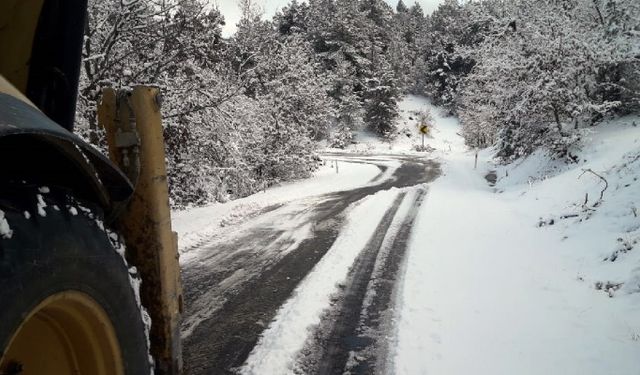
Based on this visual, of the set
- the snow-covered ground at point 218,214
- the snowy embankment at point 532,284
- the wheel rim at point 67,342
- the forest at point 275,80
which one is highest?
the forest at point 275,80

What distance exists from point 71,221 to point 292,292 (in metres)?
4.01

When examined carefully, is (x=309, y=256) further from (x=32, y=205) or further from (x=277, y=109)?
(x=277, y=109)

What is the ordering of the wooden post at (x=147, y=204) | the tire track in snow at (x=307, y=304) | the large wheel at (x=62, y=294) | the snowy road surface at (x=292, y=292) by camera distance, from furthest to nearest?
the snowy road surface at (x=292, y=292)
the tire track in snow at (x=307, y=304)
the wooden post at (x=147, y=204)
the large wheel at (x=62, y=294)

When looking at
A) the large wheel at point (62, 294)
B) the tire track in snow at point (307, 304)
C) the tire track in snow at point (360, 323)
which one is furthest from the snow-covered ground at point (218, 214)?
the large wheel at point (62, 294)

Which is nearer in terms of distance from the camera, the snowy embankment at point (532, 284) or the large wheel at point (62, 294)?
the large wheel at point (62, 294)

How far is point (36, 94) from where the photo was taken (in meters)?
1.88

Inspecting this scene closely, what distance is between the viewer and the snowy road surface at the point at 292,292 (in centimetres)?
373

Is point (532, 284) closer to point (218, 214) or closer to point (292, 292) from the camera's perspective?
point (292, 292)

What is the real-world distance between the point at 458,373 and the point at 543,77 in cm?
1230

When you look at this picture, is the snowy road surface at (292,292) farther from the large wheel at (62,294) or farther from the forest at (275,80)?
the forest at (275,80)

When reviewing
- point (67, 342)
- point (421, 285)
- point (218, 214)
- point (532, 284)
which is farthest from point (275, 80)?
point (67, 342)

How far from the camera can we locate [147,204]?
6.60 ft

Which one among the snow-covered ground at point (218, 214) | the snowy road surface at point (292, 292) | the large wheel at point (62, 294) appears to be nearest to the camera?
the large wheel at point (62, 294)

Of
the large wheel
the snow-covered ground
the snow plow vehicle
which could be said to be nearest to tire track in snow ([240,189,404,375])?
the snow plow vehicle
